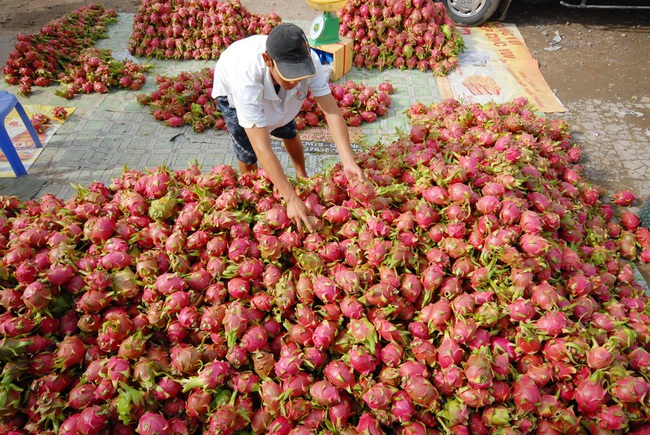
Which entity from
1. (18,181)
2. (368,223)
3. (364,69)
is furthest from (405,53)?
(18,181)

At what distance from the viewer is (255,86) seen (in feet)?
7.54

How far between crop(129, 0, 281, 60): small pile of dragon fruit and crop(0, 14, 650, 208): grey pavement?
2.41 feet

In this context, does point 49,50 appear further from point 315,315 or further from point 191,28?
point 315,315

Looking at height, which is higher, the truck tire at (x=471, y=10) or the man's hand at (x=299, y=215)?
the man's hand at (x=299, y=215)

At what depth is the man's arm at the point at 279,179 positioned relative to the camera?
76.9 inches

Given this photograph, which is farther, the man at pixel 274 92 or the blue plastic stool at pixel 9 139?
the blue plastic stool at pixel 9 139

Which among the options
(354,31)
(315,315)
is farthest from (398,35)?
(315,315)

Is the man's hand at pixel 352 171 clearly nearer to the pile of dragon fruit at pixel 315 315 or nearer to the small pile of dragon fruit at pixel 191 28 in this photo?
the pile of dragon fruit at pixel 315 315

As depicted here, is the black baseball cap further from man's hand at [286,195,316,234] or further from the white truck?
the white truck

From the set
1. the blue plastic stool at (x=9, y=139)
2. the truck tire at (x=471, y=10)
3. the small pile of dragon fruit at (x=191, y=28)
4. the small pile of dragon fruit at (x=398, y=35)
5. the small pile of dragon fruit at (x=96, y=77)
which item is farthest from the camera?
the truck tire at (x=471, y=10)

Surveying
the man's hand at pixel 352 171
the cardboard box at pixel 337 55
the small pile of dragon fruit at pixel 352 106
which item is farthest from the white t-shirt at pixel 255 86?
the cardboard box at pixel 337 55

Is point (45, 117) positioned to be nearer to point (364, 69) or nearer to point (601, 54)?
point (364, 69)

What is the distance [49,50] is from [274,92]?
444 centimetres

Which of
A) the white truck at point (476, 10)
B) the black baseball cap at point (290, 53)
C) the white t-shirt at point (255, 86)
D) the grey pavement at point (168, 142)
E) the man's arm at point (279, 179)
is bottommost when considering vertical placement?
the grey pavement at point (168, 142)
